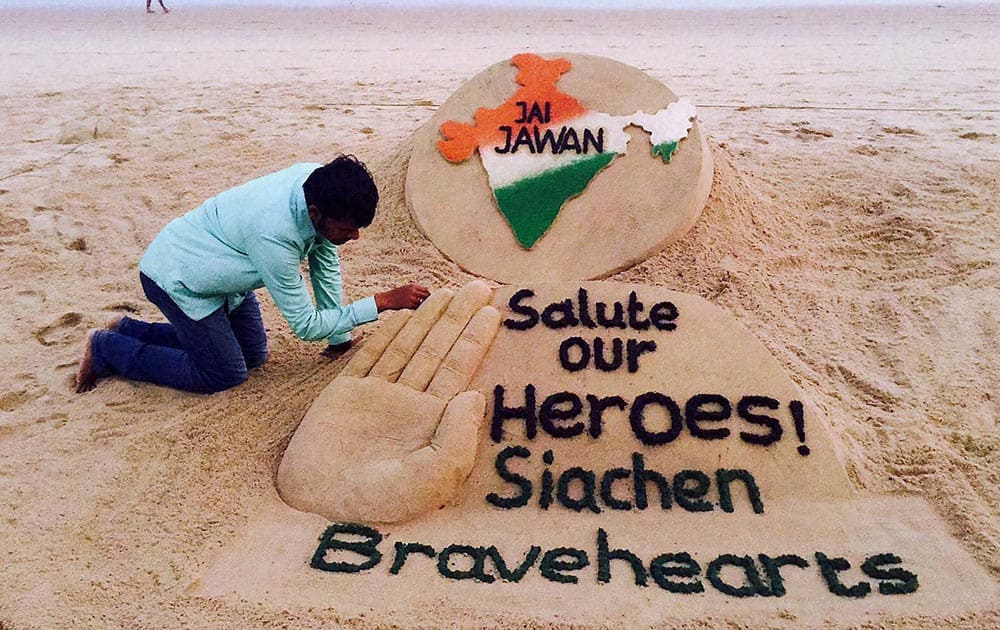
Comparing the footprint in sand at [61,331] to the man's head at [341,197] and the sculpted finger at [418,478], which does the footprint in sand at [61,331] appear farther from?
the sculpted finger at [418,478]

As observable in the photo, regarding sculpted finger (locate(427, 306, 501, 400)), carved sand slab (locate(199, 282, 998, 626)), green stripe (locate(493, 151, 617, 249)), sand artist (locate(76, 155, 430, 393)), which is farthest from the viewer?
green stripe (locate(493, 151, 617, 249))

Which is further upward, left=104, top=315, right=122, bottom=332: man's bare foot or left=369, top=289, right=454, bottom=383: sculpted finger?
left=369, top=289, right=454, bottom=383: sculpted finger

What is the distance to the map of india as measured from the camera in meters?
3.76

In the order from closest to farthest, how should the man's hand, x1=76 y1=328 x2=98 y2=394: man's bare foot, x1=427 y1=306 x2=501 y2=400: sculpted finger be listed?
x1=427 y1=306 x2=501 y2=400: sculpted finger → the man's hand → x1=76 y1=328 x2=98 y2=394: man's bare foot

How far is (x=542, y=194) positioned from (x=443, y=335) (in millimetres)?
1238

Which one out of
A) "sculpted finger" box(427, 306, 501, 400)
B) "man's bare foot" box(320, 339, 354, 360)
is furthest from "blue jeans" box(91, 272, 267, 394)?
"sculpted finger" box(427, 306, 501, 400)

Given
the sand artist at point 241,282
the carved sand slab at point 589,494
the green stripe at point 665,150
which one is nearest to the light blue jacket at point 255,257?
the sand artist at point 241,282

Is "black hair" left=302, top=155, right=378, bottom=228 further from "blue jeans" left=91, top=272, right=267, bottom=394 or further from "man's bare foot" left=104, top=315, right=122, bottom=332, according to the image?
"man's bare foot" left=104, top=315, right=122, bottom=332

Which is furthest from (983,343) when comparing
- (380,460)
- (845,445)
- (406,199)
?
(406,199)

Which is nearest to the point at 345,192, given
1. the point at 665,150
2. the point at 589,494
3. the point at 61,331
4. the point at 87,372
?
the point at 589,494

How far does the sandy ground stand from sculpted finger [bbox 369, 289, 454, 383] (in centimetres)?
36

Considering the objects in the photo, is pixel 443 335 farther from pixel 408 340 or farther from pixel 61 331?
pixel 61 331

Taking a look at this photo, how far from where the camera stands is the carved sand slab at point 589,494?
2105 millimetres

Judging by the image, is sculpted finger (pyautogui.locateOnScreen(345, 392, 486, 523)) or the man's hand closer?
sculpted finger (pyautogui.locateOnScreen(345, 392, 486, 523))
